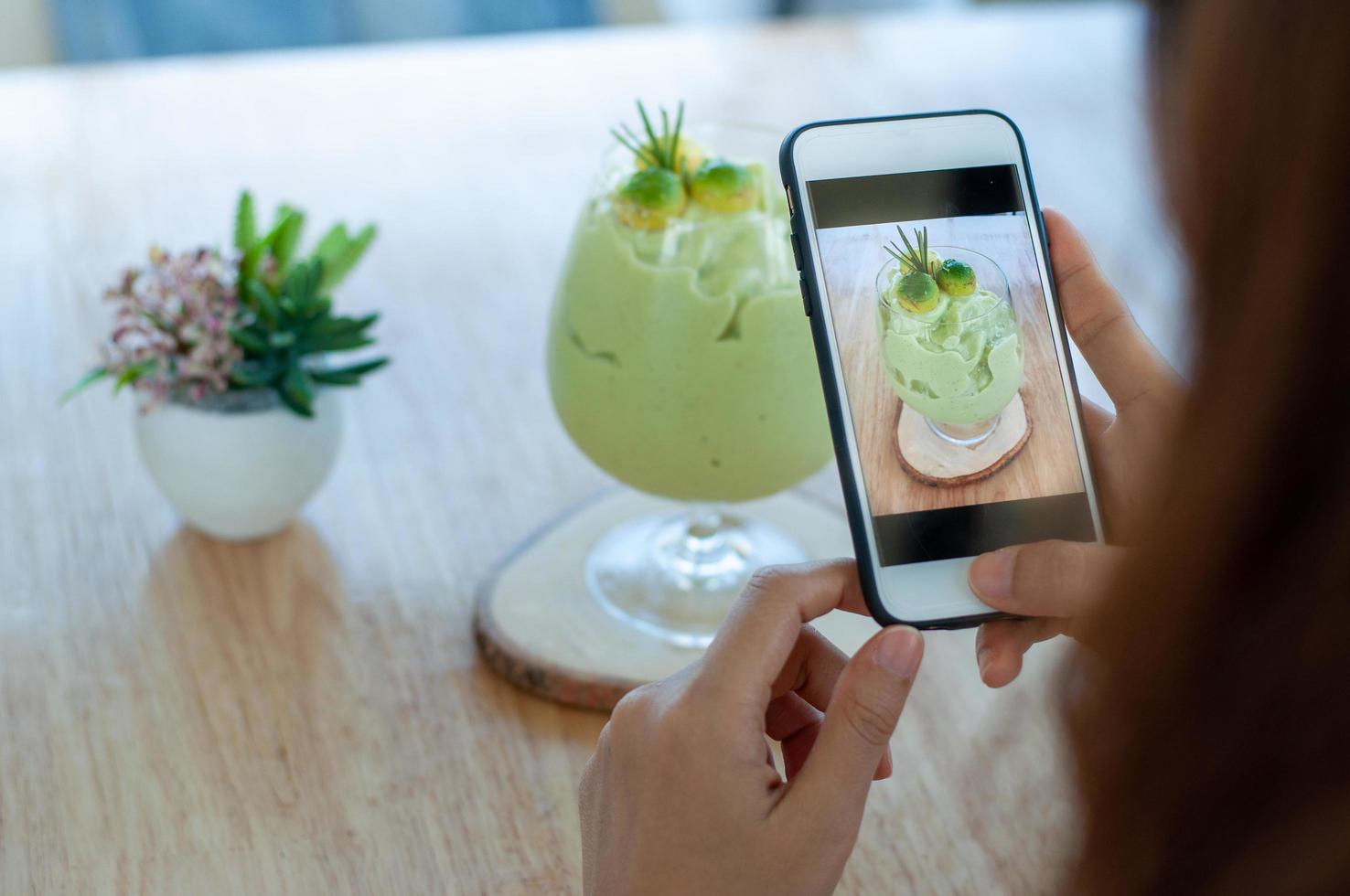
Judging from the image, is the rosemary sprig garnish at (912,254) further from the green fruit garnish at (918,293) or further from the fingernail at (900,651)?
the fingernail at (900,651)

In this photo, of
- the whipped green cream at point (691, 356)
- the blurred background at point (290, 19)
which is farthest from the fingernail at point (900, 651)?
the blurred background at point (290, 19)

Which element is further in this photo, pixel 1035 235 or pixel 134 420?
pixel 134 420

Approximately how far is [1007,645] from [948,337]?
153mm

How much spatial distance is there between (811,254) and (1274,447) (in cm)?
34

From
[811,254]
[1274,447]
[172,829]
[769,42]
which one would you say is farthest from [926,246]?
[769,42]

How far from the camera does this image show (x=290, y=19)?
2.36 meters

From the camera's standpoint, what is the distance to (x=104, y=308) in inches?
43.9

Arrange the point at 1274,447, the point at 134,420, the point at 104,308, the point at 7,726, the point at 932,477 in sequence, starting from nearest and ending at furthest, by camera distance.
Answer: the point at 1274,447 → the point at 932,477 → the point at 7,726 → the point at 134,420 → the point at 104,308

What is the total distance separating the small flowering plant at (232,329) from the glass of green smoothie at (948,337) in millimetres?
350

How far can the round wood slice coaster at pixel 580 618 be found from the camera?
77cm

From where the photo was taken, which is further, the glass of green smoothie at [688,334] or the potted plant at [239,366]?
the potted plant at [239,366]

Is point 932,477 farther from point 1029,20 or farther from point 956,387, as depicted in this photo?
point 1029,20

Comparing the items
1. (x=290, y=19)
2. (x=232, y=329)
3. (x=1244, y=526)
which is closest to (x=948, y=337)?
(x=1244, y=526)

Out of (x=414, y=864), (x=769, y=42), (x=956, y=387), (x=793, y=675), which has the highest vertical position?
(x=769, y=42)
